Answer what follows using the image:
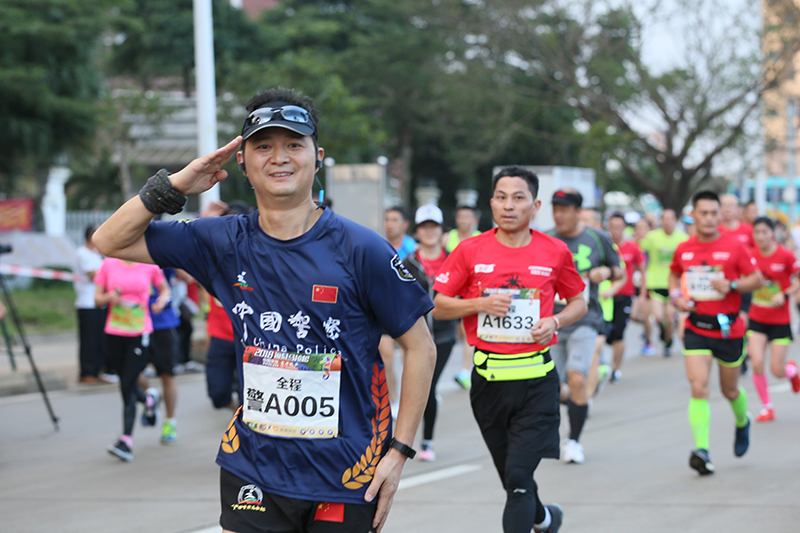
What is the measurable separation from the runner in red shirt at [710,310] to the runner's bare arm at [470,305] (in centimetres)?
222

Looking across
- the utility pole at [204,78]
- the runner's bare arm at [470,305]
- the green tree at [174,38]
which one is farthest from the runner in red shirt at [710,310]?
the green tree at [174,38]

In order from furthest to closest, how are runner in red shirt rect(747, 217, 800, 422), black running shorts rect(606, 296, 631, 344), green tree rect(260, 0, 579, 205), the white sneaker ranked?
green tree rect(260, 0, 579, 205) → black running shorts rect(606, 296, 631, 344) → runner in red shirt rect(747, 217, 800, 422) → the white sneaker

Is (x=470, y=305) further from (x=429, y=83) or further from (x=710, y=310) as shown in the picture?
(x=429, y=83)

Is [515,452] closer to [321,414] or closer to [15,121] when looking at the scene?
[321,414]

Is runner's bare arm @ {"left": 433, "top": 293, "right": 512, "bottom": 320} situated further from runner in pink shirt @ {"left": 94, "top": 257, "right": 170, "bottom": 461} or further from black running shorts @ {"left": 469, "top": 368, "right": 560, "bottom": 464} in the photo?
runner in pink shirt @ {"left": 94, "top": 257, "right": 170, "bottom": 461}

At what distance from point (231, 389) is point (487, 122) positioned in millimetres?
25188

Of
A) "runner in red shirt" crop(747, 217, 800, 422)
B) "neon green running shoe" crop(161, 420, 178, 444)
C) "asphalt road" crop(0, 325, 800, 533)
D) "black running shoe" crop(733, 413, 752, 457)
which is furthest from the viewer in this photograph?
"runner in red shirt" crop(747, 217, 800, 422)

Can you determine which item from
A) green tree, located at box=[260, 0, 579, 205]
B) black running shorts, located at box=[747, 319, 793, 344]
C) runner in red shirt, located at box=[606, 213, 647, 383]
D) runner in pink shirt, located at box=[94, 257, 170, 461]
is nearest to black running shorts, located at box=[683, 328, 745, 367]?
black running shorts, located at box=[747, 319, 793, 344]

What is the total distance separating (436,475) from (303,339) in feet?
13.4

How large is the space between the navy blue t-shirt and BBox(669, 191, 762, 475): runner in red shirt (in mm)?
4141

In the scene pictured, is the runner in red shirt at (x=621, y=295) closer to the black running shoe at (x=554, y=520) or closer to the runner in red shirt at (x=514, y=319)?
the runner in red shirt at (x=514, y=319)

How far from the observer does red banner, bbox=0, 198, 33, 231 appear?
20642 millimetres

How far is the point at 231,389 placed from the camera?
7.09 meters

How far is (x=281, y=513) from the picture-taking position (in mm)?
2787
